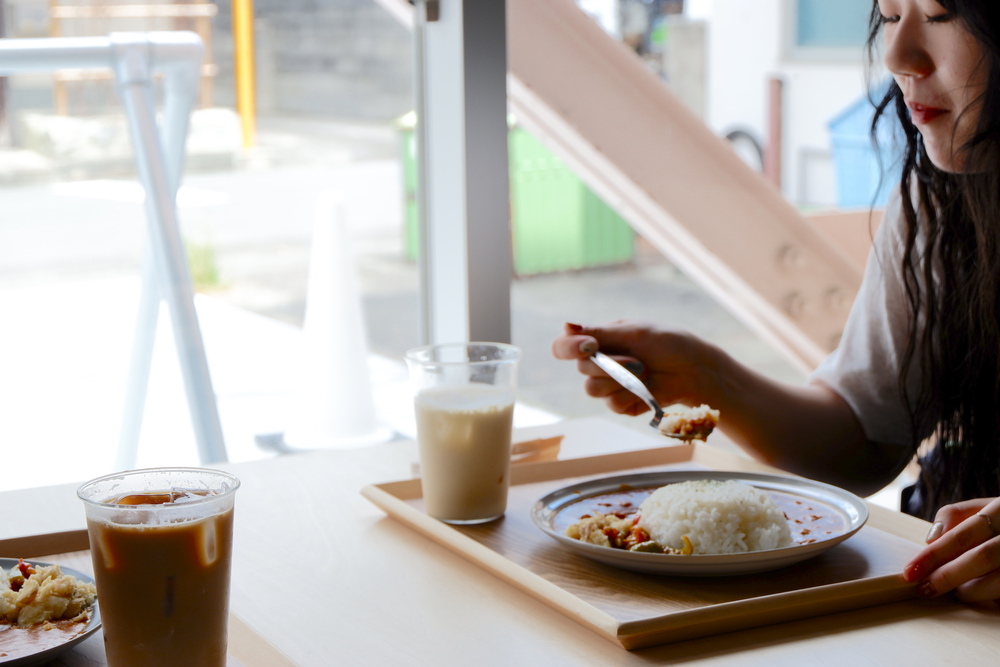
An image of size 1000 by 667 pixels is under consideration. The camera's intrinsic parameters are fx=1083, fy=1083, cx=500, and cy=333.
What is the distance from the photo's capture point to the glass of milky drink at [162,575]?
0.64m

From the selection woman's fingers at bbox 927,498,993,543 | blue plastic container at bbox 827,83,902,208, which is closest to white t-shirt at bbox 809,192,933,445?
woman's fingers at bbox 927,498,993,543

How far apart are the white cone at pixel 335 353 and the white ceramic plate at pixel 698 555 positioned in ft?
4.60

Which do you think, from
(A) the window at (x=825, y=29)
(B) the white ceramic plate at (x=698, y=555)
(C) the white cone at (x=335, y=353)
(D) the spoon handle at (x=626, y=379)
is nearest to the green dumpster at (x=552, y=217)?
(A) the window at (x=825, y=29)

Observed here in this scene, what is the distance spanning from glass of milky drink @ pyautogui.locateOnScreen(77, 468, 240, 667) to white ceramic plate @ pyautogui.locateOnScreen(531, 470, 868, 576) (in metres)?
0.30

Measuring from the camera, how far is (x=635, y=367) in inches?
48.6

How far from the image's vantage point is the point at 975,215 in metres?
1.27

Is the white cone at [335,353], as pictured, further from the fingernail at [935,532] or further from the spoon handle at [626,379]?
the fingernail at [935,532]

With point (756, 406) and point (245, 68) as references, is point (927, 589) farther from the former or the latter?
point (245, 68)

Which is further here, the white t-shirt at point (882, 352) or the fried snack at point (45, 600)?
the white t-shirt at point (882, 352)

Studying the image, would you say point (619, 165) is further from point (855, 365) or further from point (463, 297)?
point (855, 365)

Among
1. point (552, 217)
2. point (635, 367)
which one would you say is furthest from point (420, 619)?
point (552, 217)

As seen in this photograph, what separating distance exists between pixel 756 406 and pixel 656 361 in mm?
141

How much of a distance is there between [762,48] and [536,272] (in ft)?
7.32

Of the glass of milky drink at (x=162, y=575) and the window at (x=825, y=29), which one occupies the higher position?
the window at (x=825, y=29)
